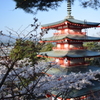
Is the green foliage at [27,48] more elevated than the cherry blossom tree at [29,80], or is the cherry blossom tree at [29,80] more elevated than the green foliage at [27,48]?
the green foliage at [27,48]

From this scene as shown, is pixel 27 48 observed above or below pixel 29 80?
above

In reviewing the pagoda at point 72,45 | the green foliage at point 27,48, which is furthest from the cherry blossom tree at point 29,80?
the pagoda at point 72,45

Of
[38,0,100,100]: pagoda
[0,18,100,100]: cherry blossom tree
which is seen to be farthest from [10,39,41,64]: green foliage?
[38,0,100,100]: pagoda

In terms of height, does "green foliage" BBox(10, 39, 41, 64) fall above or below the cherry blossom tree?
above

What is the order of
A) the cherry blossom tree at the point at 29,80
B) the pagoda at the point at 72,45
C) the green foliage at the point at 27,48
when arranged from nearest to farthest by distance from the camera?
1. the green foliage at the point at 27,48
2. the cherry blossom tree at the point at 29,80
3. the pagoda at the point at 72,45

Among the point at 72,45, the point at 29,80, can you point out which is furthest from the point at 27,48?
the point at 72,45

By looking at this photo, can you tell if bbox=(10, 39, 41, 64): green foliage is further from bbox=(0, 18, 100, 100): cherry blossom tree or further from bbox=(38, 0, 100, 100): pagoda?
bbox=(38, 0, 100, 100): pagoda

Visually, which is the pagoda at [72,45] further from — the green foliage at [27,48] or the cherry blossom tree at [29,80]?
the green foliage at [27,48]

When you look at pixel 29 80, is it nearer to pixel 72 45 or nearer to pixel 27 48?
pixel 27 48

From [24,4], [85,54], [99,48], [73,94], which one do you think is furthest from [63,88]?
[99,48]

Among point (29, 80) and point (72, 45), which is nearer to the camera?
point (29, 80)

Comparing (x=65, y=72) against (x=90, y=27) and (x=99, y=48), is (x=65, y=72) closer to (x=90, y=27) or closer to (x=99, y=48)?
(x=90, y=27)

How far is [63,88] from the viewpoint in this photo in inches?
203

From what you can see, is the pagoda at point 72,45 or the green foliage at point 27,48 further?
the pagoda at point 72,45
